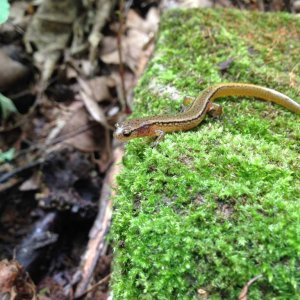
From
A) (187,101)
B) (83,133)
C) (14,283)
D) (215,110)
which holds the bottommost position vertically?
(83,133)

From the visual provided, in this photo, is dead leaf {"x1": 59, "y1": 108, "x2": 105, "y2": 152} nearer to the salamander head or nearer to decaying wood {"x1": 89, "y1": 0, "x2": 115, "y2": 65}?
decaying wood {"x1": 89, "y1": 0, "x2": 115, "y2": 65}

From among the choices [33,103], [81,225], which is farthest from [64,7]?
[81,225]

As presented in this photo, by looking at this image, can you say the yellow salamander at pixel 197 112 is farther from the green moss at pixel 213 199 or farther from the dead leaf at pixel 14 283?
the dead leaf at pixel 14 283

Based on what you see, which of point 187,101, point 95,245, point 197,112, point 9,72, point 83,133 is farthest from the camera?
point 9,72

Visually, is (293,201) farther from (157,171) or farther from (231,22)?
(231,22)

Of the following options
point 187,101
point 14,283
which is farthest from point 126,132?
point 14,283

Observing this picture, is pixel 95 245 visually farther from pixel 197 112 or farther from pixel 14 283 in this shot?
pixel 197 112
